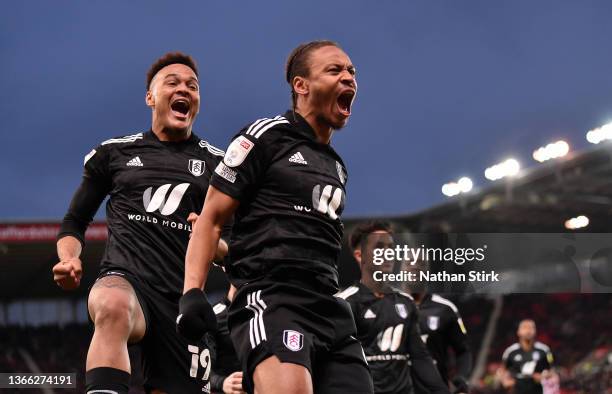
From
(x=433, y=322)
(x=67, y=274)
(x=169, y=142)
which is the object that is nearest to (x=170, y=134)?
(x=169, y=142)

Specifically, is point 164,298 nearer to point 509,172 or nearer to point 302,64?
point 302,64

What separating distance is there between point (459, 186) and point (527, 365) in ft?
50.7

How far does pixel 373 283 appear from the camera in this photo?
790cm

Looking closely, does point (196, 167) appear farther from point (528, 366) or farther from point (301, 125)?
point (528, 366)

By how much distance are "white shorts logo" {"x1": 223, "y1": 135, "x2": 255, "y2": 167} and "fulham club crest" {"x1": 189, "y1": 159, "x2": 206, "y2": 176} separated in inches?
59.8

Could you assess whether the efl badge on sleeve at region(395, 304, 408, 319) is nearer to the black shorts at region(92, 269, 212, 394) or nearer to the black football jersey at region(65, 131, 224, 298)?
the black football jersey at region(65, 131, 224, 298)

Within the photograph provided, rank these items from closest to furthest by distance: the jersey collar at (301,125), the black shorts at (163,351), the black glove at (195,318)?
the black glove at (195,318), the jersey collar at (301,125), the black shorts at (163,351)

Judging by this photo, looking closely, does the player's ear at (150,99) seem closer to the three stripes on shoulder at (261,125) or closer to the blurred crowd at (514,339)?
the three stripes on shoulder at (261,125)

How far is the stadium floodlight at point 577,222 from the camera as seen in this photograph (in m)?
32.3

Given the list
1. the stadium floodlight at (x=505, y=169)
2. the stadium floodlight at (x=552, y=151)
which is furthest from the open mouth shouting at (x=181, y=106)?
the stadium floodlight at (x=505, y=169)

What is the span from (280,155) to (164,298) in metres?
1.39

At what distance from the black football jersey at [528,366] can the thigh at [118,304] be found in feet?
37.9

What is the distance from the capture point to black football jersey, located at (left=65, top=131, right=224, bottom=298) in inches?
191

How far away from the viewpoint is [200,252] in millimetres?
3523
